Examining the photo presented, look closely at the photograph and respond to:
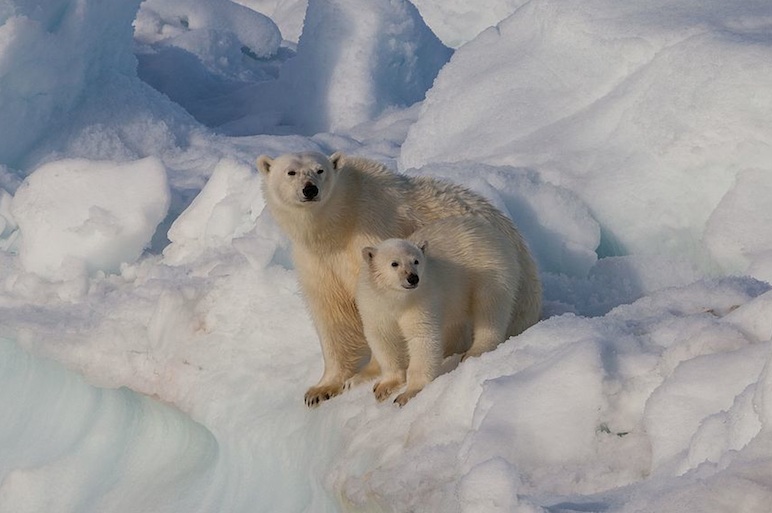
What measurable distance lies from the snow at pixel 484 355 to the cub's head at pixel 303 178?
0.68 metres

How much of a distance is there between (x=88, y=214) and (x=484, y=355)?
3.40 m

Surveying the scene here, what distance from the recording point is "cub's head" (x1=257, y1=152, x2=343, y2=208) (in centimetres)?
469

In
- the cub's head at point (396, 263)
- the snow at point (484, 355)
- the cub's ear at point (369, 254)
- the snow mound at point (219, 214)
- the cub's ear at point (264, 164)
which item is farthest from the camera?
the snow mound at point (219, 214)

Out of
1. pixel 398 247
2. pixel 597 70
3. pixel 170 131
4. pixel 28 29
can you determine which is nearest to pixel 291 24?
pixel 170 131

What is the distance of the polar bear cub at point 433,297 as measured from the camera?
437 cm

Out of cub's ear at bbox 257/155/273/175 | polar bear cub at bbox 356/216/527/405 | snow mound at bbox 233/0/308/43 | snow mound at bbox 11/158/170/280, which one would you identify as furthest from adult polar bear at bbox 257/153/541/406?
snow mound at bbox 233/0/308/43

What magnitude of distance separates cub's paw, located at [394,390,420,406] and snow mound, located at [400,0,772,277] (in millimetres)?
2102

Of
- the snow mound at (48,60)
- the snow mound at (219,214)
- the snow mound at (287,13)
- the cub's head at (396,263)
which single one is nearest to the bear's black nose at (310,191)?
the cub's head at (396,263)

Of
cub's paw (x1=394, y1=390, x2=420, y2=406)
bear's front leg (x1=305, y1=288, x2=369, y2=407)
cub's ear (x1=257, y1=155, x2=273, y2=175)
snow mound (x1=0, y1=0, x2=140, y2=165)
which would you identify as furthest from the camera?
snow mound (x1=0, y1=0, x2=140, y2=165)

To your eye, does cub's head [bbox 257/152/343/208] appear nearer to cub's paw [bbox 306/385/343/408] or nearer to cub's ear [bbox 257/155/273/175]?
cub's ear [bbox 257/155/273/175]

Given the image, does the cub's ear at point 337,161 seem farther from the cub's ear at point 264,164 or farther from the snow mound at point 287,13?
the snow mound at point 287,13

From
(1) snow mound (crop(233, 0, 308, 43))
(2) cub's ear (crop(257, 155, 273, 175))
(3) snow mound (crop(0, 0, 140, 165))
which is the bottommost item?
(1) snow mound (crop(233, 0, 308, 43))

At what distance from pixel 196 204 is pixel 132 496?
1.85 meters

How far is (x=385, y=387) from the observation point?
4.42m
